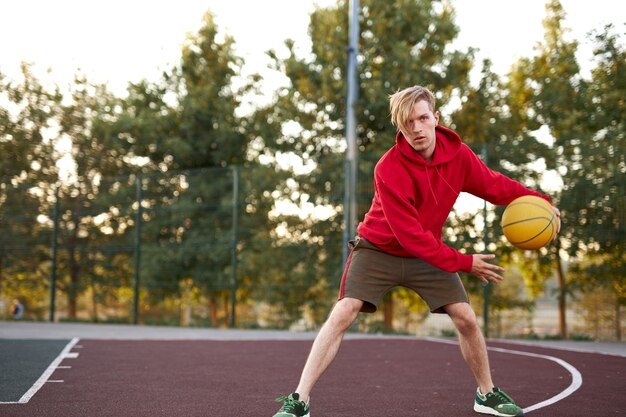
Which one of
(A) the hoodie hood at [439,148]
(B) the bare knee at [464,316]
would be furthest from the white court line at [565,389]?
(A) the hoodie hood at [439,148]

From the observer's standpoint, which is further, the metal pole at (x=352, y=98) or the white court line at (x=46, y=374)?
the metal pole at (x=352, y=98)

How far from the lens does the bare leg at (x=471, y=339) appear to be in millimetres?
4547

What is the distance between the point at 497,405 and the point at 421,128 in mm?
1702

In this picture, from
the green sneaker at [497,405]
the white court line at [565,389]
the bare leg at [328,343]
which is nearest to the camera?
the bare leg at [328,343]

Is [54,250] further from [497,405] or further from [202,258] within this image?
[497,405]

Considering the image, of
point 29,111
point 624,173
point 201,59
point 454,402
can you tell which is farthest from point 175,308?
point 454,402

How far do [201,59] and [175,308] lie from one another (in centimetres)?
586

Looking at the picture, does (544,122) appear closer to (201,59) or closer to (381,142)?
(381,142)

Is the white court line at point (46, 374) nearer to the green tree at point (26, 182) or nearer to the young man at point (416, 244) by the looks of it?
the young man at point (416, 244)

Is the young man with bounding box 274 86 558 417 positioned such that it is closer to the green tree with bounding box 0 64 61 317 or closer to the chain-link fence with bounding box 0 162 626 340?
the chain-link fence with bounding box 0 162 626 340

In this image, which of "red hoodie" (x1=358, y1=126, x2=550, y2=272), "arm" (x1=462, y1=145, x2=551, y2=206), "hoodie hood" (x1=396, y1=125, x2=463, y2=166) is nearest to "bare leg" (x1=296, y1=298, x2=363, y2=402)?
"red hoodie" (x1=358, y1=126, x2=550, y2=272)

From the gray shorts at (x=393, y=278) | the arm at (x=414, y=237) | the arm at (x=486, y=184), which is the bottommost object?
the gray shorts at (x=393, y=278)

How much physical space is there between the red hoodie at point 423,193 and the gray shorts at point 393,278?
64mm

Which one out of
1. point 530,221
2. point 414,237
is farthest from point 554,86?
point 414,237
